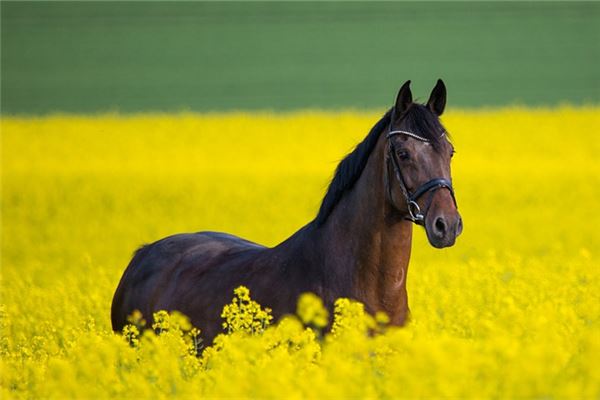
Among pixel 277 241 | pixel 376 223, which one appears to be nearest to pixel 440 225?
pixel 376 223

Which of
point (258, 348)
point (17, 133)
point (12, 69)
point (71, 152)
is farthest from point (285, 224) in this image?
point (12, 69)

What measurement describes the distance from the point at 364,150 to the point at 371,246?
0.57 metres

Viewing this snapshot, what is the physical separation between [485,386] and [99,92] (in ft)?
114

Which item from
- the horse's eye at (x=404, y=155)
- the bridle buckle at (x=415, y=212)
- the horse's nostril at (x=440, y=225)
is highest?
the horse's eye at (x=404, y=155)

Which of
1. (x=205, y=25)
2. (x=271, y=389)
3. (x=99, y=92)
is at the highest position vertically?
(x=205, y=25)

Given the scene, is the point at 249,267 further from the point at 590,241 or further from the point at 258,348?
the point at 590,241

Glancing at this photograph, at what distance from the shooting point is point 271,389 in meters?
4.56

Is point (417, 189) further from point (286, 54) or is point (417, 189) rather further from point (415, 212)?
point (286, 54)

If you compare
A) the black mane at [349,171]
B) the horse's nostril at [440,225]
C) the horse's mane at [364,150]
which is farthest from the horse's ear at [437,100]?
the horse's nostril at [440,225]

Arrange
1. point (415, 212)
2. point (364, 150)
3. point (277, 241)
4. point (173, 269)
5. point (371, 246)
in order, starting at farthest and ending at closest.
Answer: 1. point (277, 241)
2. point (173, 269)
3. point (364, 150)
4. point (371, 246)
5. point (415, 212)

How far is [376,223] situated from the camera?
7137 mm

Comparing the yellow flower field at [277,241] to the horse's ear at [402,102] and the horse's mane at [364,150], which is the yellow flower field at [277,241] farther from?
the horse's ear at [402,102]

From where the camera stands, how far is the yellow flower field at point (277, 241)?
495 cm

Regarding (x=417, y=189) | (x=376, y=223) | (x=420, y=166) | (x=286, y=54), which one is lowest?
(x=376, y=223)
